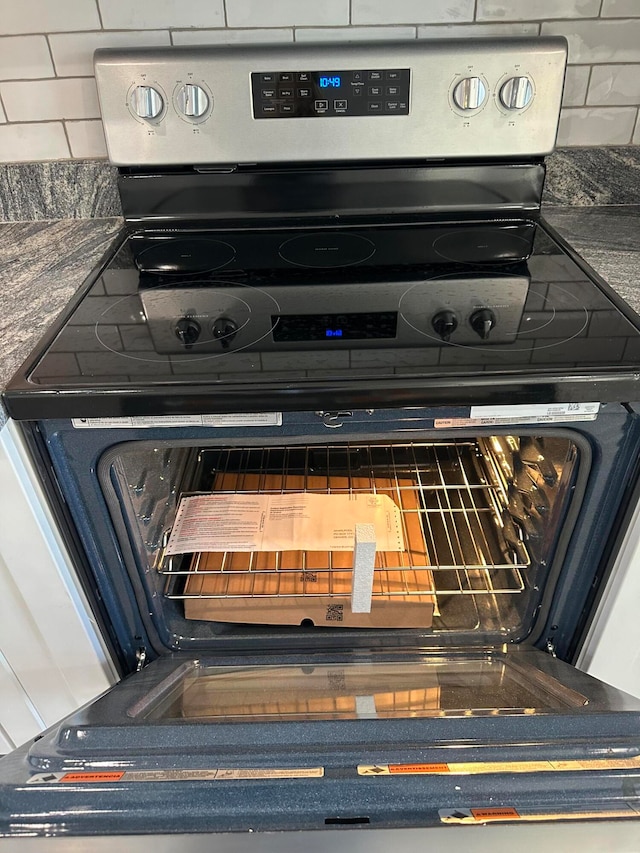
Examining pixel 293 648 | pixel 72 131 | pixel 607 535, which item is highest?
Result: pixel 72 131

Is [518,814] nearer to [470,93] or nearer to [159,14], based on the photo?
[470,93]

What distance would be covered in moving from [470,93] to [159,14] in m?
0.59

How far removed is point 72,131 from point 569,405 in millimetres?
1108

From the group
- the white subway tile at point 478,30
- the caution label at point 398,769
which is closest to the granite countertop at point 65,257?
the white subway tile at point 478,30

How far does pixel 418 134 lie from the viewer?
4.09 ft

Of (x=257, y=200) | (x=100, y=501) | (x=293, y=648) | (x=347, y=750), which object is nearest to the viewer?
(x=347, y=750)

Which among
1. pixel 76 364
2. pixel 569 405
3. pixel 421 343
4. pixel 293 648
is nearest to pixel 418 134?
pixel 421 343

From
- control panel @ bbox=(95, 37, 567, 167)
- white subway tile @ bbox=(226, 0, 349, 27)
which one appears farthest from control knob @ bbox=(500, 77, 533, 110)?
white subway tile @ bbox=(226, 0, 349, 27)

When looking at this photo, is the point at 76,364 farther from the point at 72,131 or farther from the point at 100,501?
the point at 72,131

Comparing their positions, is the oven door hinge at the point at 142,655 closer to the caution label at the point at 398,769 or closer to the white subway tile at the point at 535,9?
the caution label at the point at 398,769

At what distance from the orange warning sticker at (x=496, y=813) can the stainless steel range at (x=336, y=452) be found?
11 millimetres

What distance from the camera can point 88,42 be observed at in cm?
126

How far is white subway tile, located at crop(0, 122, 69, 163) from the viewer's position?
1.34 m

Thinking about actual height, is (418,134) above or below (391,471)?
above
